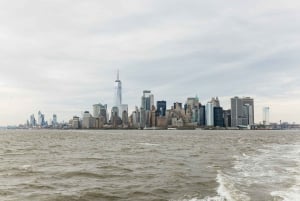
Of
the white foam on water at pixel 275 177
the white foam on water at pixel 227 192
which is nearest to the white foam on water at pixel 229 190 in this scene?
the white foam on water at pixel 227 192

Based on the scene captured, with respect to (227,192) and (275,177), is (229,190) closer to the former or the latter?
(227,192)

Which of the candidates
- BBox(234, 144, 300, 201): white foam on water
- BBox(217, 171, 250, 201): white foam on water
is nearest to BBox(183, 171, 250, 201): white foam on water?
BBox(217, 171, 250, 201): white foam on water

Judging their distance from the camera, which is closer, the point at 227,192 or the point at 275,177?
the point at 227,192

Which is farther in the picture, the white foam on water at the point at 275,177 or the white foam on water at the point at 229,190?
the white foam on water at the point at 275,177

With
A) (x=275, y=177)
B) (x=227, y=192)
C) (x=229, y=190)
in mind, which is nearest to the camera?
(x=227, y=192)

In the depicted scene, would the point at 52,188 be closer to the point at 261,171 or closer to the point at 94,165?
the point at 94,165

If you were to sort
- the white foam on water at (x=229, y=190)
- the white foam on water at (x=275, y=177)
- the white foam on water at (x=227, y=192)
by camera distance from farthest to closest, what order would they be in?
the white foam on water at (x=275, y=177)
the white foam on water at (x=229, y=190)
the white foam on water at (x=227, y=192)

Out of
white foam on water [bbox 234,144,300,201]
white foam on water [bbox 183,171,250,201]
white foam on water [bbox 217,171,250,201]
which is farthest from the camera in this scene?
white foam on water [bbox 234,144,300,201]

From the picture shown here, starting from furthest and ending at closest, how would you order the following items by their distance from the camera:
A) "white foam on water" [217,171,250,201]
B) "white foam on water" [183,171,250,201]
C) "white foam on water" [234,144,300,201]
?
"white foam on water" [234,144,300,201], "white foam on water" [217,171,250,201], "white foam on water" [183,171,250,201]

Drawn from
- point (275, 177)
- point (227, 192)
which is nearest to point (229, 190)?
point (227, 192)

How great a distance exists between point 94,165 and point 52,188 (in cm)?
1196

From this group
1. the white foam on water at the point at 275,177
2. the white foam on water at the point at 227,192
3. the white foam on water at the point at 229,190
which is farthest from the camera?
the white foam on water at the point at 275,177

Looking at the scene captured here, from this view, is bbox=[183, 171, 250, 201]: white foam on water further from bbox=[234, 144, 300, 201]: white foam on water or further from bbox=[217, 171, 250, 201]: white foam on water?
bbox=[234, 144, 300, 201]: white foam on water

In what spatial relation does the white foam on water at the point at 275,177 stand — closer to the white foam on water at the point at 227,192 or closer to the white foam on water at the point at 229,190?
the white foam on water at the point at 229,190
